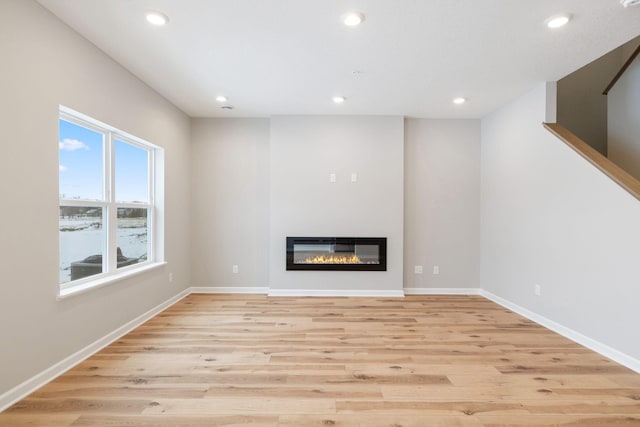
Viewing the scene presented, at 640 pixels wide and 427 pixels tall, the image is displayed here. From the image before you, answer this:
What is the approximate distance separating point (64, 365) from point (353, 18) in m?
3.30

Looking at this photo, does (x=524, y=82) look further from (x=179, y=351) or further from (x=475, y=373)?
(x=179, y=351)

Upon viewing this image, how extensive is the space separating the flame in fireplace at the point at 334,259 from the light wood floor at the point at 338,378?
112 cm

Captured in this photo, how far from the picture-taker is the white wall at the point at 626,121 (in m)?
3.52

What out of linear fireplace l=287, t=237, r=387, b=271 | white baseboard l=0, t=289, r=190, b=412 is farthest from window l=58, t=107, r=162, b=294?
linear fireplace l=287, t=237, r=387, b=271

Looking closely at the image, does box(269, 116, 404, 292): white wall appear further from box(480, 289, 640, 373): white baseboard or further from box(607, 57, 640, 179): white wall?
box(607, 57, 640, 179): white wall

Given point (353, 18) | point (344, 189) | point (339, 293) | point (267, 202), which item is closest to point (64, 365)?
point (267, 202)

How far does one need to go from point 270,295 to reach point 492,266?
3180 millimetres

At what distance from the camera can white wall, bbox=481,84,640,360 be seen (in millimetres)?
2477

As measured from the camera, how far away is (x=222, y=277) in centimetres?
458

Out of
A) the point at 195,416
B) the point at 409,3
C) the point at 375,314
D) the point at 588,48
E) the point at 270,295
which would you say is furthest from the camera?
the point at 270,295

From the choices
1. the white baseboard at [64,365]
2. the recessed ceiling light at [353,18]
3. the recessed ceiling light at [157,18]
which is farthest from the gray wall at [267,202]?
the recessed ceiling light at [353,18]

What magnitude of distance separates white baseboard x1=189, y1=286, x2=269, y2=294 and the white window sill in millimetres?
1070

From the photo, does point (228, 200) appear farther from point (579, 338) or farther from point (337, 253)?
point (579, 338)

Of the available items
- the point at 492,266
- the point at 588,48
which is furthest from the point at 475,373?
the point at 588,48
